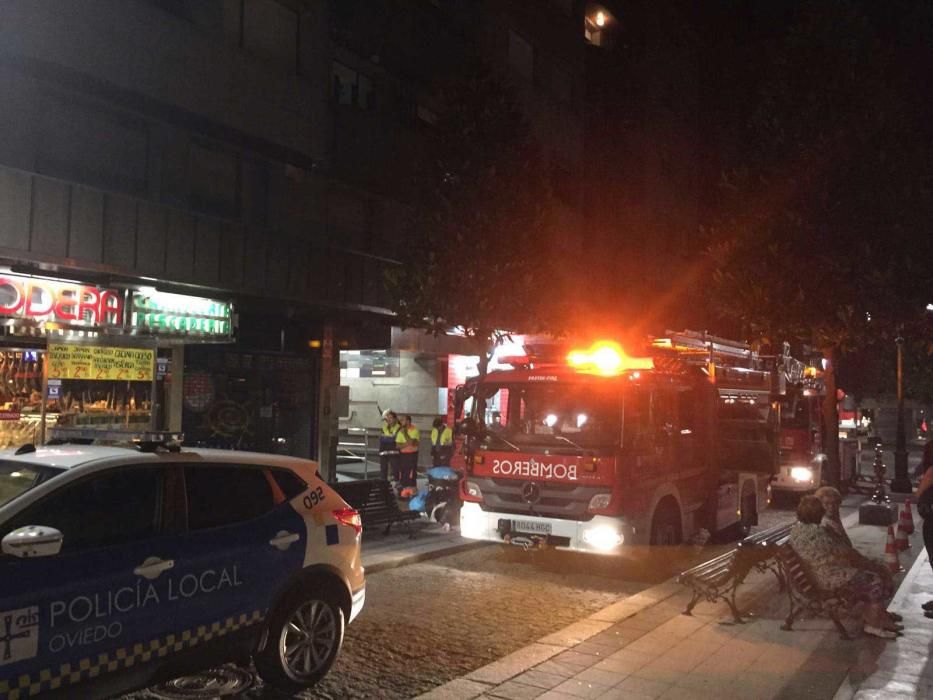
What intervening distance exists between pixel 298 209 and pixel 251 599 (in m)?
11.1

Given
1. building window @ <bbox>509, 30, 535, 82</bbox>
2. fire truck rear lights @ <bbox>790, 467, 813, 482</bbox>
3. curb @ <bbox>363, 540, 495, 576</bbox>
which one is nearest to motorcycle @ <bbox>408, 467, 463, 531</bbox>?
curb @ <bbox>363, 540, 495, 576</bbox>

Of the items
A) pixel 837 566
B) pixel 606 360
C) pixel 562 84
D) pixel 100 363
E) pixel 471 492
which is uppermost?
pixel 562 84

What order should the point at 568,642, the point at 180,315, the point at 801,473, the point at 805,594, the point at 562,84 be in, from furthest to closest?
the point at 562,84, the point at 801,473, the point at 180,315, the point at 805,594, the point at 568,642

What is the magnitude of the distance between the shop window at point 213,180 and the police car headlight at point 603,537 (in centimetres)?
818

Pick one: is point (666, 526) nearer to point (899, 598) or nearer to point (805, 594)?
point (899, 598)

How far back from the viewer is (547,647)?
6574 millimetres

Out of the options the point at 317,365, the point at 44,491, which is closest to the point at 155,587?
the point at 44,491

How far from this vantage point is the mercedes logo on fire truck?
9.66 meters

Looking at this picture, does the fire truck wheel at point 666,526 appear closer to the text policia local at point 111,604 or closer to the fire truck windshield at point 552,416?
the fire truck windshield at point 552,416

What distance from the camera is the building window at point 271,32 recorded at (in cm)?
1351

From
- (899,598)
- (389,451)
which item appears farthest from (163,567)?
(389,451)

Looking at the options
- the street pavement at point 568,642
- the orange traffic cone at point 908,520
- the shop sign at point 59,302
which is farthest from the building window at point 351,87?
the orange traffic cone at point 908,520

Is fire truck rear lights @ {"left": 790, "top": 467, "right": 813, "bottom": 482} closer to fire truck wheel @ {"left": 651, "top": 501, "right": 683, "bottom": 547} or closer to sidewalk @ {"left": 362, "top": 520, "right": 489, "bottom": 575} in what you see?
fire truck wheel @ {"left": 651, "top": 501, "right": 683, "bottom": 547}

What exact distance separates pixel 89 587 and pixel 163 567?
0.45 m
